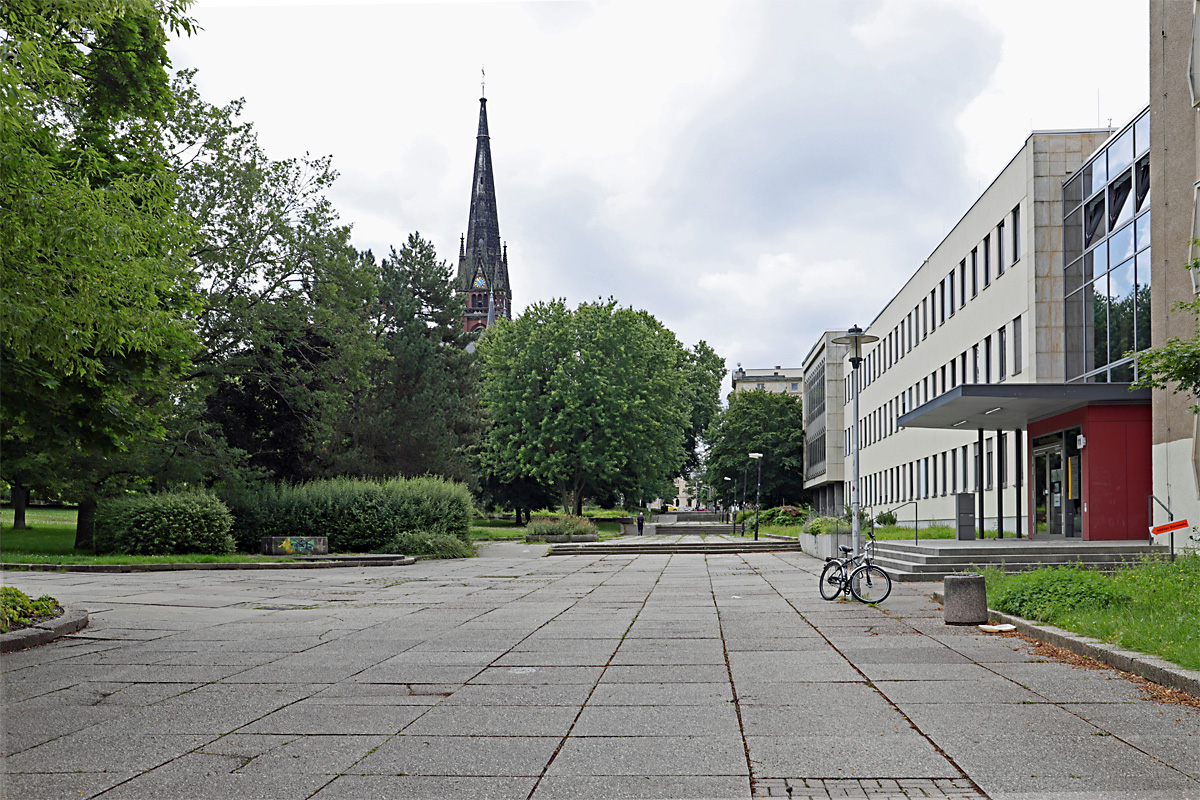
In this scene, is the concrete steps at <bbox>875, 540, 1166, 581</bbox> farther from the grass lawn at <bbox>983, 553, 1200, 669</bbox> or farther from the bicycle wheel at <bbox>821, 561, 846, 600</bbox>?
the grass lawn at <bbox>983, 553, 1200, 669</bbox>

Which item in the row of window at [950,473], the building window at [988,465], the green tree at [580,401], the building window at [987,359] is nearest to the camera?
the row of window at [950,473]

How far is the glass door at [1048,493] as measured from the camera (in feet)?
92.2

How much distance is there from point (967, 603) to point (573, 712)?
6.73m

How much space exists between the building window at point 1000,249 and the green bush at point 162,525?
26.2 m

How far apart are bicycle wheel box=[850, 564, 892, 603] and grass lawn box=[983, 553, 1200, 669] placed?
1588mm

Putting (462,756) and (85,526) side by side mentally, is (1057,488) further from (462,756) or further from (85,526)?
(85,526)

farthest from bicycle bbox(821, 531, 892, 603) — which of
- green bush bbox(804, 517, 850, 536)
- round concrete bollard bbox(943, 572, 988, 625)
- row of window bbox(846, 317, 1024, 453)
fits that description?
row of window bbox(846, 317, 1024, 453)

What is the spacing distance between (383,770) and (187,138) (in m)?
31.3

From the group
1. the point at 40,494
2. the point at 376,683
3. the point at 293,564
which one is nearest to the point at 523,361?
the point at 40,494

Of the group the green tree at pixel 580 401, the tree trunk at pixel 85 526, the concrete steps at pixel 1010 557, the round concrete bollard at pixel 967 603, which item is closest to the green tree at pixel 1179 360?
the round concrete bollard at pixel 967 603

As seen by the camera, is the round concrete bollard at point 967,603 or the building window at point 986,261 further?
the building window at point 986,261

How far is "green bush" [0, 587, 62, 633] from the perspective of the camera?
11.1 metres

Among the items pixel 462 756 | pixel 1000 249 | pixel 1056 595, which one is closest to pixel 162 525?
pixel 1056 595

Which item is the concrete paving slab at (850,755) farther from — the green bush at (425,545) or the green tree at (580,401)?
the green tree at (580,401)
